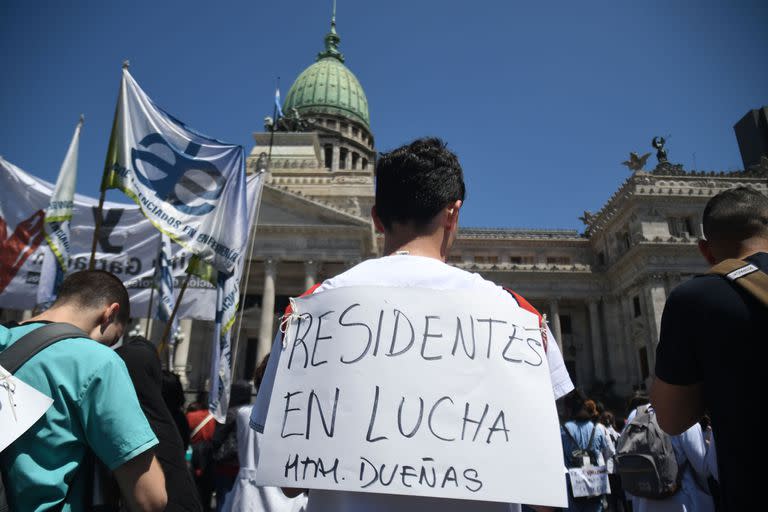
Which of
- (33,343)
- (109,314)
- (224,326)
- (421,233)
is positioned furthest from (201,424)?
(421,233)

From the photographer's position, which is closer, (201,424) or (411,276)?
(411,276)

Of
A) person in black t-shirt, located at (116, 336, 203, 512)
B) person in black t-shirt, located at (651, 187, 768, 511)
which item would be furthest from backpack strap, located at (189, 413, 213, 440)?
person in black t-shirt, located at (651, 187, 768, 511)

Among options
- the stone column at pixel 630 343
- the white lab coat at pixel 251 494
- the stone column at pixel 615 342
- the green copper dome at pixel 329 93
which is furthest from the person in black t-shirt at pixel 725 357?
the green copper dome at pixel 329 93

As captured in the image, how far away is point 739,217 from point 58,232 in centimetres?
1044

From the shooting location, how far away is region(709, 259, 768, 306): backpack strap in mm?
2121

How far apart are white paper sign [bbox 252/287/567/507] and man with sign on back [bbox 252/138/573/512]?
49 mm

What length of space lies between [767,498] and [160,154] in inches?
310

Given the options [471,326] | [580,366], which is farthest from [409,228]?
[580,366]

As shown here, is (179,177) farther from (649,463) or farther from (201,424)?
(649,463)

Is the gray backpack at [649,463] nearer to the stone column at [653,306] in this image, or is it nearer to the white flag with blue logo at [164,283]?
the white flag with blue logo at [164,283]

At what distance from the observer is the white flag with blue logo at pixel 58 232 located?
369 inches

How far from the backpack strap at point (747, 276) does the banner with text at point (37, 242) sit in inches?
433

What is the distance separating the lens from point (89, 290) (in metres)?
2.80

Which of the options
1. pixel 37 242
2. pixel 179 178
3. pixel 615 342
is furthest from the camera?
pixel 615 342
